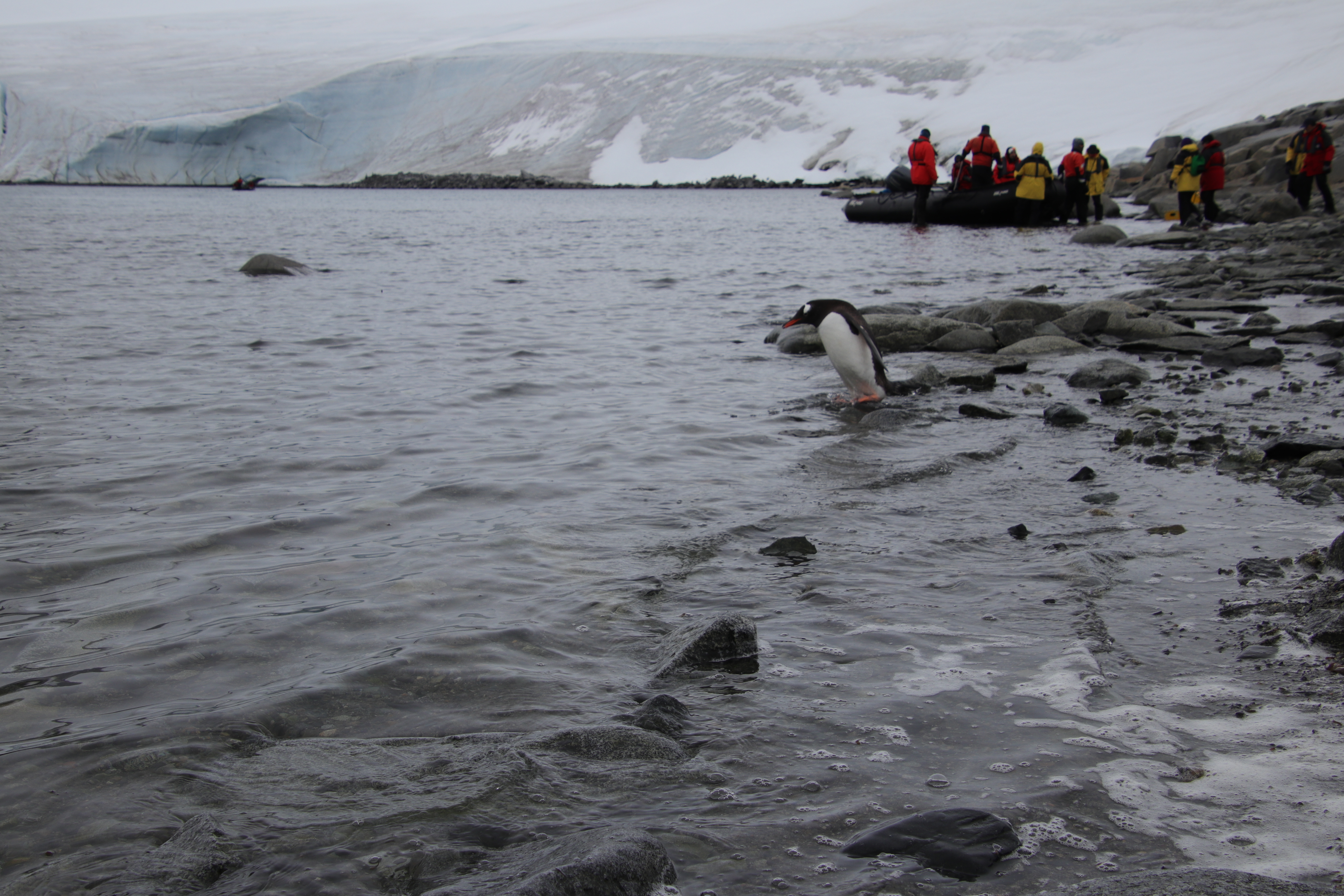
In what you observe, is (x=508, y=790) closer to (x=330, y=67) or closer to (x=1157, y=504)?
(x=1157, y=504)

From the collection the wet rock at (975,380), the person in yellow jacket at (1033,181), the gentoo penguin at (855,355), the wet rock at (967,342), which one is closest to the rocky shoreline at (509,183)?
the person in yellow jacket at (1033,181)

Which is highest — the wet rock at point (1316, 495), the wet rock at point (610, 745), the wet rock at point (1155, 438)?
the wet rock at point (1155, 438)

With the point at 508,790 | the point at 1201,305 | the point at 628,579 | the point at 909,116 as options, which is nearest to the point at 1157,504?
the point at 628,579

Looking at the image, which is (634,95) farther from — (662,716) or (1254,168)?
(662,716)

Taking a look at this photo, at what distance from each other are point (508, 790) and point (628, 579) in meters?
1.39

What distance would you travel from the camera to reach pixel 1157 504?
13.3 feet

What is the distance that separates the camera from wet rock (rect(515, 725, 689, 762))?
227 centimetres

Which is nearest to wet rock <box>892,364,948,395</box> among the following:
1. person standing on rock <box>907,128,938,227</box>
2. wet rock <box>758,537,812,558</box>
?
wet rock <box>758,537,812,558</box>

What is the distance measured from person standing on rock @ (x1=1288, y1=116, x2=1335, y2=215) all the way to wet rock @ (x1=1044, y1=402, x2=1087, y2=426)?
14.8m

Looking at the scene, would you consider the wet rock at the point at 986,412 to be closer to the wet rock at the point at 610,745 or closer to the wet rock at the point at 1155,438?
the wet rock at the point at 1155,438

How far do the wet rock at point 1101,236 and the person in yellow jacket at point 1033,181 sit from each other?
402 cm

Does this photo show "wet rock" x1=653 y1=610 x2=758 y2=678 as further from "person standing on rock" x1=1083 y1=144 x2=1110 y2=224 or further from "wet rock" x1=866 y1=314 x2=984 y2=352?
"person standing on rock" x1=1083 y1=144 x2=1110 y2=224

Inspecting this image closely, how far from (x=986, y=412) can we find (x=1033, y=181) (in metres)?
18.8

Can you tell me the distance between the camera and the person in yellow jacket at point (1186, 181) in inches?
744
